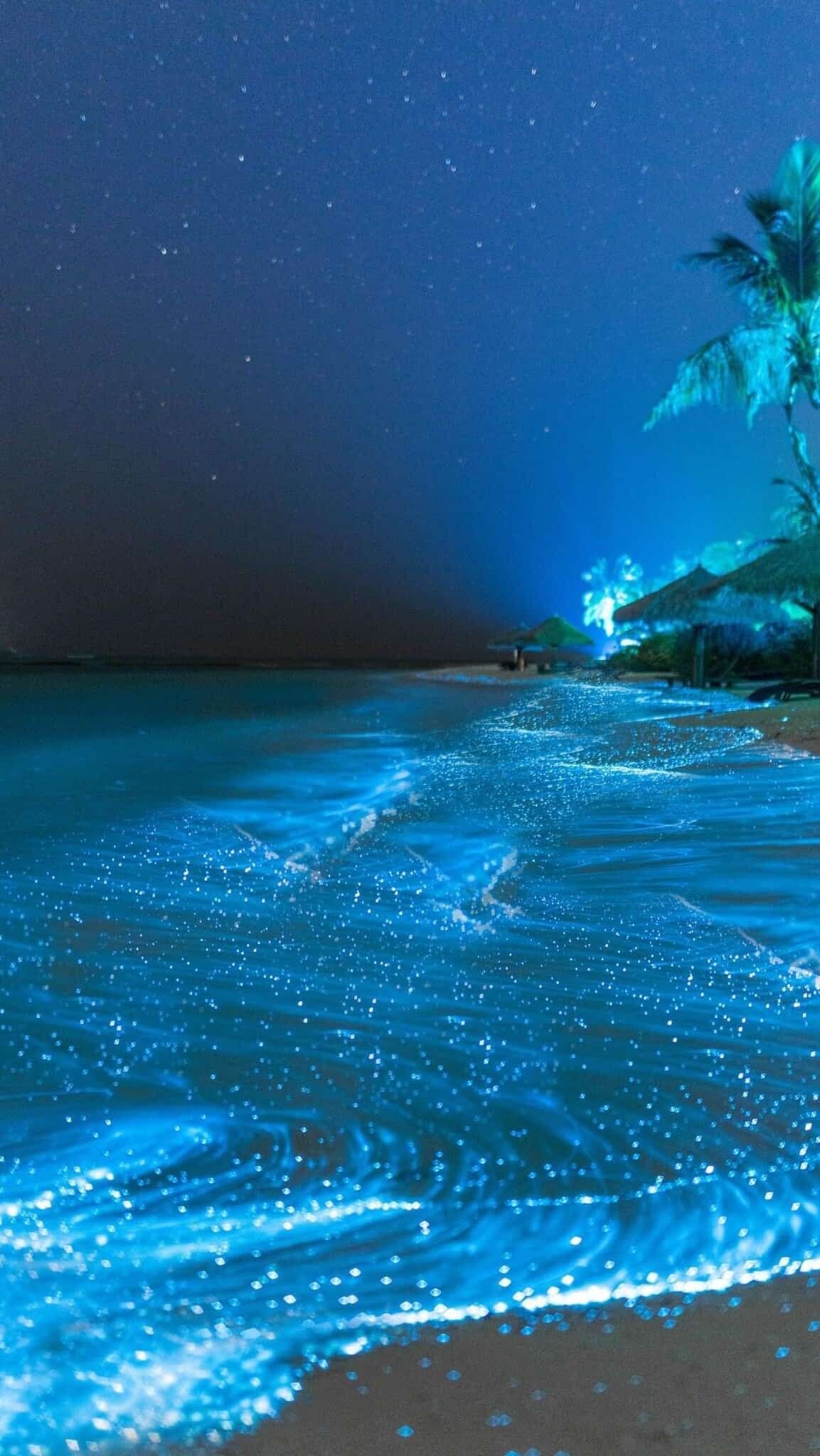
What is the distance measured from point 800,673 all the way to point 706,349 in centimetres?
631

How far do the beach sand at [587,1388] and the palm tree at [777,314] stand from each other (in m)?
18.0

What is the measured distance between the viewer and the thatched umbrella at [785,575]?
1611 centimetres

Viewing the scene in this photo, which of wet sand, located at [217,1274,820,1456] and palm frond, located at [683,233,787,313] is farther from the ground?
palm frond, located at [683,233,787,313]

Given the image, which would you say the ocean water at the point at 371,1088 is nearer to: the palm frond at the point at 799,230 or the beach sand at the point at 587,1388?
the beach sand at the point at 587,1388

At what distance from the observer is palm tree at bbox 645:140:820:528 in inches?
690

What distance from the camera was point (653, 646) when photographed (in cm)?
3356

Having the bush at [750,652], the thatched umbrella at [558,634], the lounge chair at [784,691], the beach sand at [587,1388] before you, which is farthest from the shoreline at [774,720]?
the thatched umbrella at [558,634]

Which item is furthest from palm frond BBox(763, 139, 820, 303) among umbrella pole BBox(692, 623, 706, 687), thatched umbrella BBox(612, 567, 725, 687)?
umbrella pole BBox(692, 623, 706, 687)

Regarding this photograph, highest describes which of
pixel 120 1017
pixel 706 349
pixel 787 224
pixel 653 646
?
pixel 787 224

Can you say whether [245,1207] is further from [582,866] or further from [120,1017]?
[582,866]

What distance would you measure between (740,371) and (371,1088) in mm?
18196

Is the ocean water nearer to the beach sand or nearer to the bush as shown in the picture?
the beach sand

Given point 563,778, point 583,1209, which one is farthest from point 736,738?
point 583,1209

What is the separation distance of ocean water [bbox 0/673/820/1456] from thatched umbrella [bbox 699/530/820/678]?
10082mm
